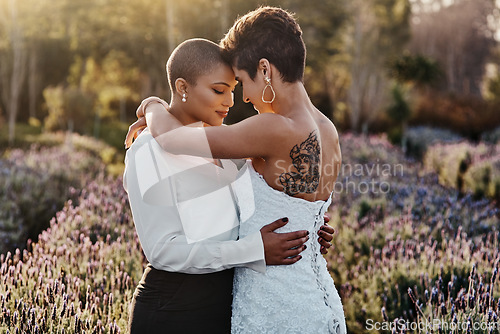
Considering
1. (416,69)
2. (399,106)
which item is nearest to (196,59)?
(399,106)

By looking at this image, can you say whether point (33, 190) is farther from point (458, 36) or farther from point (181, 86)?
point (458, 36)

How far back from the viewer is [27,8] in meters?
21.2

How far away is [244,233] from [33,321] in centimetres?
145

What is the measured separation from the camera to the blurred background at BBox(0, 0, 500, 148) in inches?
666

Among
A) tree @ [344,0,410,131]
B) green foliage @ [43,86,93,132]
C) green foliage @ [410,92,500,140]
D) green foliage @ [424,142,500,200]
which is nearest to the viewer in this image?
green foliage @ [424,142,500,200]

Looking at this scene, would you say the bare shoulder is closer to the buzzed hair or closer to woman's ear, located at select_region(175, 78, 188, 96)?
the buzzed hair

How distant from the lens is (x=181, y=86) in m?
2.41

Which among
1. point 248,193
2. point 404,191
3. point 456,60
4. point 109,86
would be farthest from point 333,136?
point 456,60

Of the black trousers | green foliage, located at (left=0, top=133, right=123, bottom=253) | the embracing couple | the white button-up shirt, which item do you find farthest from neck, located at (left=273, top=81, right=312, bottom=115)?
green foliage, located at (left=0, top=133, right=123, bottom=253)

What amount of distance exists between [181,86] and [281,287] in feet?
3.60

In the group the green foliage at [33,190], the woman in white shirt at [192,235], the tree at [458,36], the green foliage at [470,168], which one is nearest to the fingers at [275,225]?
the woman in white shirt at [192,235]

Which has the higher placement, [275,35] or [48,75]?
[275,35]

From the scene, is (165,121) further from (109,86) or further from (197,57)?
(109,86)

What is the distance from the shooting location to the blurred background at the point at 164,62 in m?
16.9
